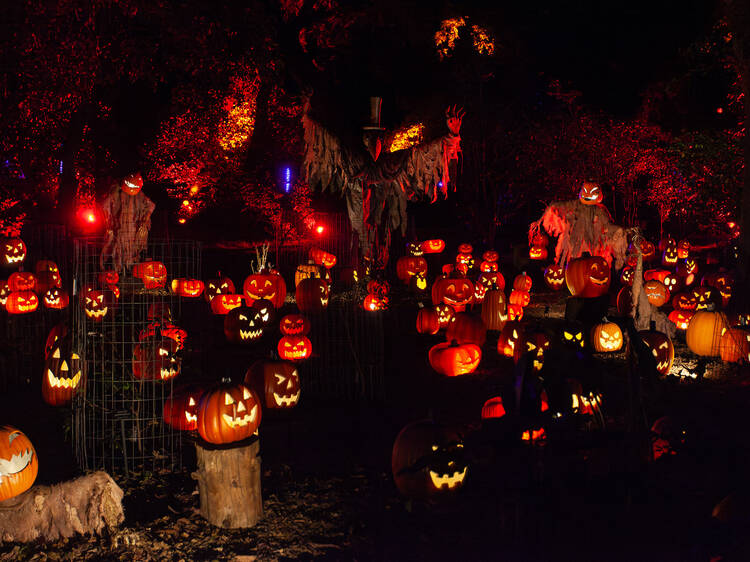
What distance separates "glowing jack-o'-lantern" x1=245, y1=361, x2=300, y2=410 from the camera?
23.8ft

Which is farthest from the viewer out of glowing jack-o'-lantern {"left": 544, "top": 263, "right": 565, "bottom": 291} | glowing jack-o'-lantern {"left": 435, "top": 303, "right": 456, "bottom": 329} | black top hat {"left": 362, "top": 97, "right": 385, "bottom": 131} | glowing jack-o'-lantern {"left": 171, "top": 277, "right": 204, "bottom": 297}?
glowing jack-o'-lantern {"left": 544, "top": 263, "right": 565, "bottom": 291}

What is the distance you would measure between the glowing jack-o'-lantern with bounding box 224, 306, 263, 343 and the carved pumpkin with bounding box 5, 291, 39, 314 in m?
4.20

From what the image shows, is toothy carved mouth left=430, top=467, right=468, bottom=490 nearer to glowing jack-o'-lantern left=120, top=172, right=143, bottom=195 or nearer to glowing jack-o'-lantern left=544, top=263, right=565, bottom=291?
glowing jack-o'-lantern left=120, top=172, right=143, bottom=195

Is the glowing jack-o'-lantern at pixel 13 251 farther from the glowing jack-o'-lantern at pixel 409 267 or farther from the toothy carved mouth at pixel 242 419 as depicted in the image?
the toothy carved mouth at pixel 242 419

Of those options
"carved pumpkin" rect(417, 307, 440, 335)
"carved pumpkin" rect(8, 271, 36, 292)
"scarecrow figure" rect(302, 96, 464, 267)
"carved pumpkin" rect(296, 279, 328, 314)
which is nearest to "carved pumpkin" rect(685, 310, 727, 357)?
"carved pumpkin" rect(417, 307, 440, 335)

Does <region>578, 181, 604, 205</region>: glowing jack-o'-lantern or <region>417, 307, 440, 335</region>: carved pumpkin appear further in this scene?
<region>417, 307, 440, 335</region>: carved pumpkin

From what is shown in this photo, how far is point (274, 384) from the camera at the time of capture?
7270mm

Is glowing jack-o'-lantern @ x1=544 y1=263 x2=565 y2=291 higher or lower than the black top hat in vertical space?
lower

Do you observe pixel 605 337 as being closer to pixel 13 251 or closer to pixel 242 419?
pixel 242 419

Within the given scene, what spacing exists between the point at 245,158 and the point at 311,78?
6375 mm

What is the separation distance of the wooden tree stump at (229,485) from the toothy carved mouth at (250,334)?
5.55 m

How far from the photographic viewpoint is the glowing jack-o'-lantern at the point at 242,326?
10328mm

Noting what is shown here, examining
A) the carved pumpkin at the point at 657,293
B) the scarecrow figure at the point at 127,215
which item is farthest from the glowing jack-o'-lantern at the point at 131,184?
the carved pumpkin at the point at 657,293

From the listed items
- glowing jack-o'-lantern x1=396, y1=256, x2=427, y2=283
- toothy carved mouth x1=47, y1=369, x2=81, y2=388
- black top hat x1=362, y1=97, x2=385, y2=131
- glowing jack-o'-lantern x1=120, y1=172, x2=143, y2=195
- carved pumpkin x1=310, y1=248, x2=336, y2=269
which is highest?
black top hat x1=362, y1=97, x2=385, y2=131
